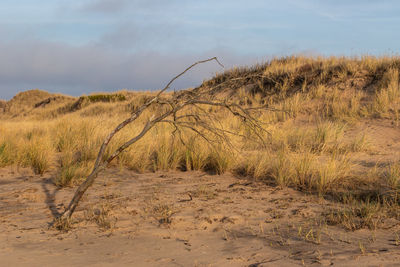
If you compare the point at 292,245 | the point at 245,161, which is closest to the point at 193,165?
the point at 245,161

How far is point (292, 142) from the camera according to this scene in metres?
8.41

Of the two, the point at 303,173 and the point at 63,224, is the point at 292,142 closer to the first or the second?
the point at 303,173

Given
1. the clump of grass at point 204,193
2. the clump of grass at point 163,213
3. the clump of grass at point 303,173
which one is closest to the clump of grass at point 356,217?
the clump of grass at point 303,173

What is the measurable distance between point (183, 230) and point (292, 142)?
4995 mm

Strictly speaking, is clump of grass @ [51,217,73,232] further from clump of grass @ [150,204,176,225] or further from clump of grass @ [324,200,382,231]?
clump of grass @ [324,200,382,231]

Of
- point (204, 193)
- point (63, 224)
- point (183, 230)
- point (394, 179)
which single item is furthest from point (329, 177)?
point (63, 224)

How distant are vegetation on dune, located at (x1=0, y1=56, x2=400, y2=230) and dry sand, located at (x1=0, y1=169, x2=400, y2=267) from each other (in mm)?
399

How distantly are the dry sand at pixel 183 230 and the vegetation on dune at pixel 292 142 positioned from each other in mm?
399

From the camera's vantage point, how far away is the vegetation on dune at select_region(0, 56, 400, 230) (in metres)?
5.21

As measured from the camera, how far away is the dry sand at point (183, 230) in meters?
3.21

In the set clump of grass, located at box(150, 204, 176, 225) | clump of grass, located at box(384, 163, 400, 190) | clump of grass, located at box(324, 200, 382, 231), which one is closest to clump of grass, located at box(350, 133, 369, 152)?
clump of grass, located at box(384, 163, 400, 190)

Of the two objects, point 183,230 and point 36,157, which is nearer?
point 183,230

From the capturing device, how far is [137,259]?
Answer: 3.27 meters

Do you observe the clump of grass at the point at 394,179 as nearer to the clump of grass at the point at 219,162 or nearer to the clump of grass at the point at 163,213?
the clump of grass at the point at 219,162
